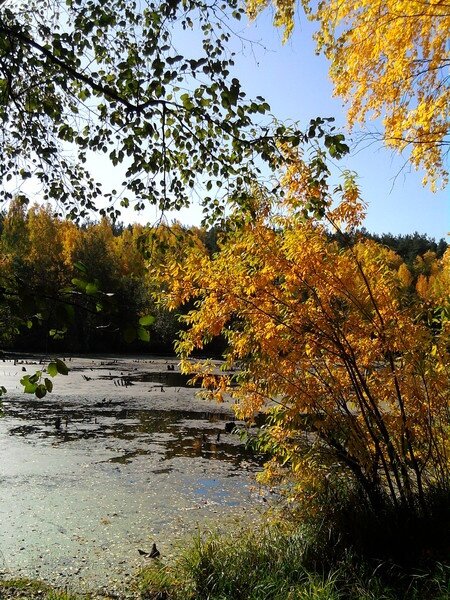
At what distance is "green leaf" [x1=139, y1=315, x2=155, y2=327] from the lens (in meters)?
1.65

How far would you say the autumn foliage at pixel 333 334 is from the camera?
4.64 metres

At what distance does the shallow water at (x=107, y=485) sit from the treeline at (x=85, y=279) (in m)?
2.48

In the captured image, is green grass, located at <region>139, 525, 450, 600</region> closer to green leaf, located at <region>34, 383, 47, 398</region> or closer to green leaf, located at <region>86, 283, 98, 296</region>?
green leaf, located at <region>34, 383, 47, 398</region>

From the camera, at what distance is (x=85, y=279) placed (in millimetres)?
1718

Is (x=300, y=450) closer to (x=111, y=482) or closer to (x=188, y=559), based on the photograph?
(x=188, y=559)

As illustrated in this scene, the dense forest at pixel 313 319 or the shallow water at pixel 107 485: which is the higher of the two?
the dense forest at pixel 313 319

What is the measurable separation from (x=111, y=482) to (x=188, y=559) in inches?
163

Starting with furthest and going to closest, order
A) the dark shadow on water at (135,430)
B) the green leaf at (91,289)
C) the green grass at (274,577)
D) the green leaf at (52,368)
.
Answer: the dark shadow on water at (135,430) → the green grass at (274,577) → the green leaf at (52,368) → the green leaf at (91,289)

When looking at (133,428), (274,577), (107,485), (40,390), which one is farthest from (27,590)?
(133,428)

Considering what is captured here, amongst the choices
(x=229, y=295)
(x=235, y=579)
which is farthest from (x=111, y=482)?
(x=229, y=295)

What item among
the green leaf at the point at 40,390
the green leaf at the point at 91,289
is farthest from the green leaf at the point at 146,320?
the green leaf at the point at 40,390

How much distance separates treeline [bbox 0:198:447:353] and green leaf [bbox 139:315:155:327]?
0.05ft

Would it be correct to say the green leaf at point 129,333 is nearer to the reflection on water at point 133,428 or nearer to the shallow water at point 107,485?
the shallow water at point 107,485

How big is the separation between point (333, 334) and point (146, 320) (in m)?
3.29
